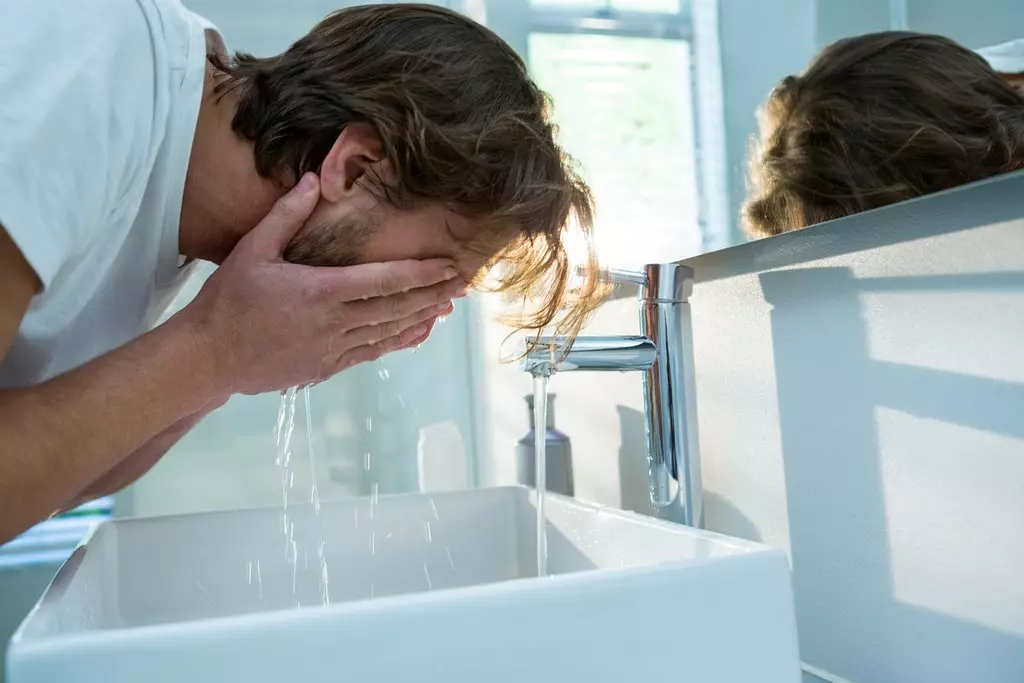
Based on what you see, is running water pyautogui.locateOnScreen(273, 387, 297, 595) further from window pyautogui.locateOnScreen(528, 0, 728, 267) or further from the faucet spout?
the faucet spout

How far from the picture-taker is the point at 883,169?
715 mm

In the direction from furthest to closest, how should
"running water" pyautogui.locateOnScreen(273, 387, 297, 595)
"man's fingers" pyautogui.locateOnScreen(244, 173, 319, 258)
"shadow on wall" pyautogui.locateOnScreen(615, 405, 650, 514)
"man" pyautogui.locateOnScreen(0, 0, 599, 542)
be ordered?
1. "running water" pyautogui.locateOnScreen(273, 387, 297, 595)
2. "shadow on wall" pyautogui.locateOnScreen(615, 405, 650, 514)
3. "man's fingers" pyautogui.locateOnScreen(244, 173, 319, 258)
4. "man" pyautogui.locateOnScreen(0, 0, 599, 542)

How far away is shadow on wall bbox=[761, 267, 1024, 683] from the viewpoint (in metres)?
0.66

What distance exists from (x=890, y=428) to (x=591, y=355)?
10.4 inches

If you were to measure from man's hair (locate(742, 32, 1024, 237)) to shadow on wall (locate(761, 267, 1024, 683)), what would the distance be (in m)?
0.07

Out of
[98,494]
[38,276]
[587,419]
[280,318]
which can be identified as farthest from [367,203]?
[587,419]

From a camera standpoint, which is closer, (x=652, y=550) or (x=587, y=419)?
(x=652, y=550)

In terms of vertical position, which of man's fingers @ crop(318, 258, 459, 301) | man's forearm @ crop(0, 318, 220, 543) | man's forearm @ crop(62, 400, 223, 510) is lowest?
man's forearm @ crop(62, 400, 223, 510)

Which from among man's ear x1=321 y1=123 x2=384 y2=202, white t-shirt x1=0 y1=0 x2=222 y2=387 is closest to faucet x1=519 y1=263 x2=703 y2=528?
man's ear x1=321 y1=123 x2=384 y2=202

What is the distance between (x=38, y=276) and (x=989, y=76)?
684mm

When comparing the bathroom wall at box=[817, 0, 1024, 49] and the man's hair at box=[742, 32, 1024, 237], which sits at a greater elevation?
the bathroom wall at box=[817, 0, 1024, 49]

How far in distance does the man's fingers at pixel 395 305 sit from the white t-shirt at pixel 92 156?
0.18 meters

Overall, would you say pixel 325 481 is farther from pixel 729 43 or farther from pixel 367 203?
pixel 729 43

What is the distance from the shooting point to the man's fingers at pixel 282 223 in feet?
2.58
